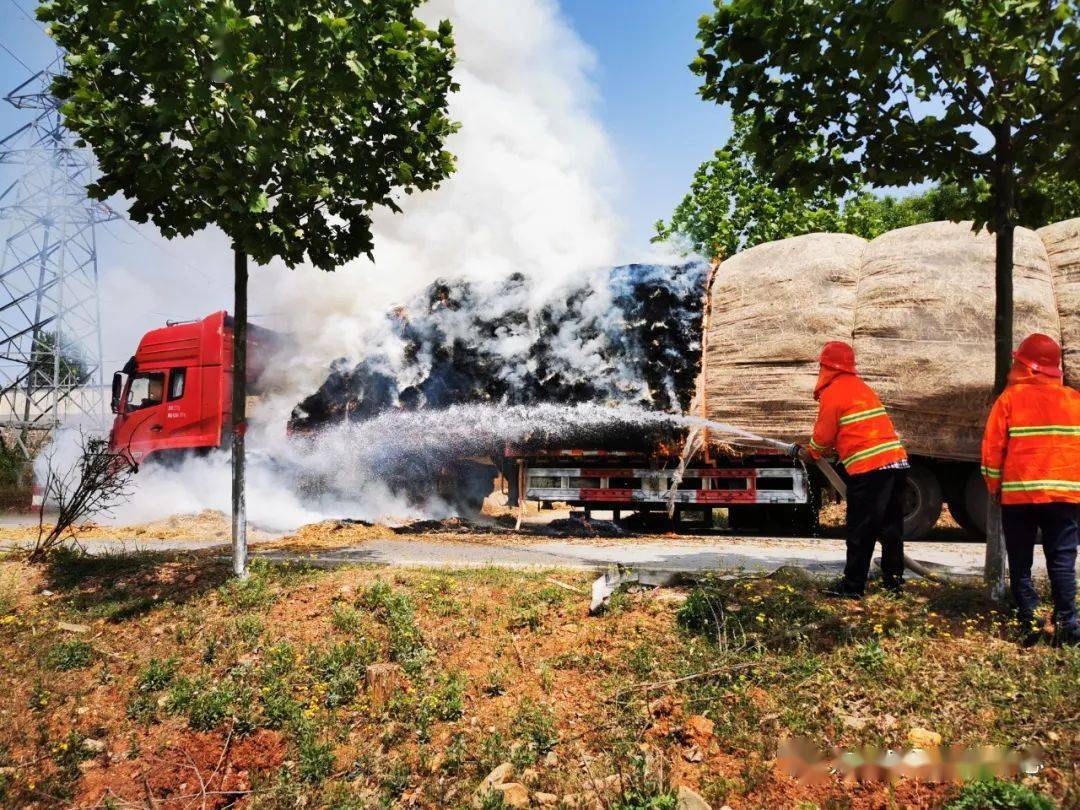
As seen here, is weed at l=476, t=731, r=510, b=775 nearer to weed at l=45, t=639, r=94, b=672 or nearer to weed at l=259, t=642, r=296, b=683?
weed at l=259, t=642, r=296, b=683

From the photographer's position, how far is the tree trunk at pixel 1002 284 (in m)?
5.28

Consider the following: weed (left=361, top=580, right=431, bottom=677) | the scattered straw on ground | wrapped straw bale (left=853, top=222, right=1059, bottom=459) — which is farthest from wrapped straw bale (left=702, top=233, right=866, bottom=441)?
the scattered straw on ground

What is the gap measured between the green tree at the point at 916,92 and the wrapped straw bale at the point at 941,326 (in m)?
3.15

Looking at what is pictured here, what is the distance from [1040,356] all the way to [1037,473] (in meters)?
0.74

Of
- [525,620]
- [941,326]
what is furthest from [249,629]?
[941,326]

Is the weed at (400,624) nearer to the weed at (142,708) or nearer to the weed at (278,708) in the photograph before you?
the weed at (278,708)

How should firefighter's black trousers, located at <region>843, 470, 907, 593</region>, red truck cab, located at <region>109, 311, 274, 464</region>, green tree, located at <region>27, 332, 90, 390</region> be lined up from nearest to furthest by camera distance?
firefighter's black trousers, located at <region>843, 470, 907, 593</region> < red truck cab, located at <region>109, 311, 274, 464</region> < green tree, located at <region>27, 332, 90, 390</region>

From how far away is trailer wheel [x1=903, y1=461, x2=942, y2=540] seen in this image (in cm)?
1034

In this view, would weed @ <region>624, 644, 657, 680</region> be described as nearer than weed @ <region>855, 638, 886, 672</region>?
No

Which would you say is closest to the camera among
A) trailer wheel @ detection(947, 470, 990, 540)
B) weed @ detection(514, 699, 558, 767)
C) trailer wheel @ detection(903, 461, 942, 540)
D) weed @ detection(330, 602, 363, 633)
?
weed @ detection(514, 699, 558, 767)

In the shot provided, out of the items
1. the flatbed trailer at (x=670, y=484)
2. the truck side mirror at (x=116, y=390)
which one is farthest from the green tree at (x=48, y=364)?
the flatbed trailer at (x=670, y=484)

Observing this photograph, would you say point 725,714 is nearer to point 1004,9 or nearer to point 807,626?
point 807,626

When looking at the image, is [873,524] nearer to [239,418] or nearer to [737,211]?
[239,418]

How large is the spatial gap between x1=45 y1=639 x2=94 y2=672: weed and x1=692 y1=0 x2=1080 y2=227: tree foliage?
6319 millimetres
